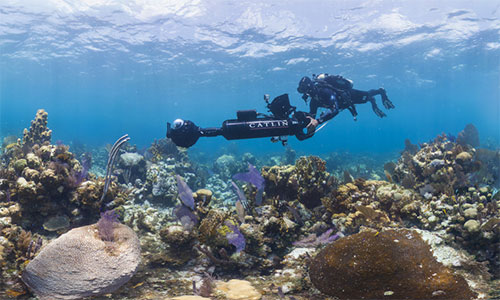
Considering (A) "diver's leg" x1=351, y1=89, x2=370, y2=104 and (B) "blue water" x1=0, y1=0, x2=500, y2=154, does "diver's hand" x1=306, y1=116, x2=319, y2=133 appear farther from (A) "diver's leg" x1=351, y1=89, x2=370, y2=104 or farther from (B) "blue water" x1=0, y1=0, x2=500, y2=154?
(B) "blue water" x1=0, y1=0, x2=500, y2=154

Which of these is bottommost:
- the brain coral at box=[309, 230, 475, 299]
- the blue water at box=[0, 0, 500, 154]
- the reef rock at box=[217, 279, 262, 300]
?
the reef rock at box=[217, 279, 262, 300]

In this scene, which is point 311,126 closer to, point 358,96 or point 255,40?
point 358,96

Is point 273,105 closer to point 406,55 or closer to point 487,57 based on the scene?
point 406,55

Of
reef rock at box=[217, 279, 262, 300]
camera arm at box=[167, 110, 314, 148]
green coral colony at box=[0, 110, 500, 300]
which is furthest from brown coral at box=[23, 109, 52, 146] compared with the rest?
reef rock at box=[217, 279, 262, 300]

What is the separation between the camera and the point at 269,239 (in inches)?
188

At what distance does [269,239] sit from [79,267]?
287 cm

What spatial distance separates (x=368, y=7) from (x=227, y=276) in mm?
18408

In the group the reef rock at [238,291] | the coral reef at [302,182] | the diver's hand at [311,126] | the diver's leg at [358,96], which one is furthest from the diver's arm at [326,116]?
the reef rock at [238,291]

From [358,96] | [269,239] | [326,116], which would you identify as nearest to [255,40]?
[358,96]

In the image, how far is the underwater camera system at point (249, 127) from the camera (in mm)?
6039

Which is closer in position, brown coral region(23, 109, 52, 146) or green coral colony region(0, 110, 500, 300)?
green coral colony region(0, 110, 500, 300)

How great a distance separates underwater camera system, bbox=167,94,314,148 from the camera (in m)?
6.04

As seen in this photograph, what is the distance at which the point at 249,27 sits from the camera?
65.9 ft

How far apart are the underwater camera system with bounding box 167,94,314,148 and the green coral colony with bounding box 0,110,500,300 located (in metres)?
0.88
